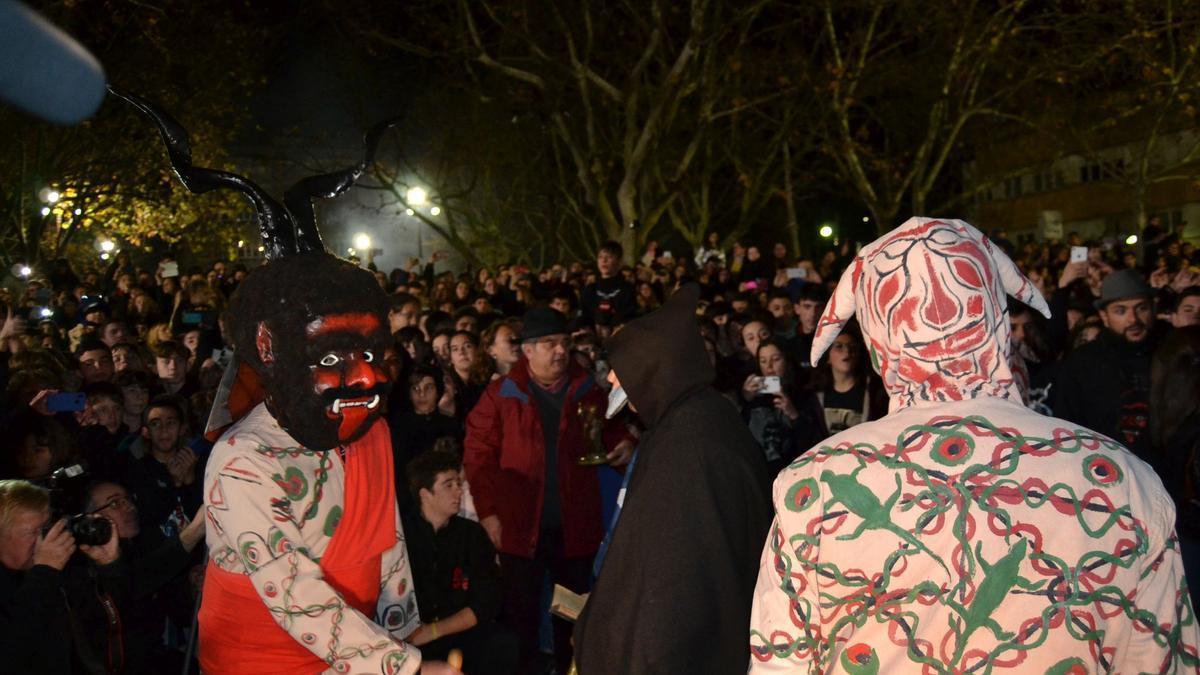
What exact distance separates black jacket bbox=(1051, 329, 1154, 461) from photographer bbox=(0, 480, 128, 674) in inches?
207

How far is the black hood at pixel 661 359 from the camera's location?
3881mm

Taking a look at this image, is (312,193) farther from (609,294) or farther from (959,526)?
(609,294)

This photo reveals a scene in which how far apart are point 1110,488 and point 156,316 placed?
41.1 ft

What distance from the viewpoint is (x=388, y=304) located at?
3.67m

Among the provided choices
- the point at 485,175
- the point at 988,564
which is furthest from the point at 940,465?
the point at 485,175

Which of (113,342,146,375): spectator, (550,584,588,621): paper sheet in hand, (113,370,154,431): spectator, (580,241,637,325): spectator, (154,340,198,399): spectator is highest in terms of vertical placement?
(580,241,637,325): spectator

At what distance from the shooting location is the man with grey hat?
679 centimetres

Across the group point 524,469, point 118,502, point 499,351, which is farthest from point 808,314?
point 118,502

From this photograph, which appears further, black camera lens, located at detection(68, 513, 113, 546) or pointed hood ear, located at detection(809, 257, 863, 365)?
black camera lens, located at detection(68, 513, 113, 546)

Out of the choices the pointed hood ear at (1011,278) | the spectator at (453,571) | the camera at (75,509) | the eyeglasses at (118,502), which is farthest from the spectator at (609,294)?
the pointed hood ear at (1011,278)

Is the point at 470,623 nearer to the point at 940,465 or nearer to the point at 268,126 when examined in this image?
the point at 940,465

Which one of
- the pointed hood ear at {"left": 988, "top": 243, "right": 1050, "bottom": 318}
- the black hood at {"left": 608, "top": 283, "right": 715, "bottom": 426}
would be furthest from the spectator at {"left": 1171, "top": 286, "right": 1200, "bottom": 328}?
the pointed hood ear at {"left": 988, "top": 243, "right": 1050, "bottom": 318}

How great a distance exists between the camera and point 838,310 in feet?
8.76

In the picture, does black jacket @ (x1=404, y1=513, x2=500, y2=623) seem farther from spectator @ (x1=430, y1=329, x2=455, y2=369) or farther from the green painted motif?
spectator @ (x1=430, y1=329, x2=455, y2=369)
